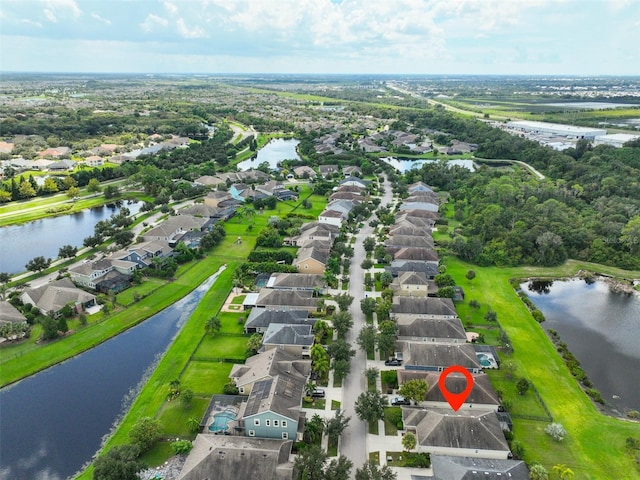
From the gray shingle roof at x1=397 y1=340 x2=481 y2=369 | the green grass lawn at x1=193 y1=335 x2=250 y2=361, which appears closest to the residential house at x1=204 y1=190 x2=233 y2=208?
the green grass lawn at x1=193 y1=335 x2=250 y2=361

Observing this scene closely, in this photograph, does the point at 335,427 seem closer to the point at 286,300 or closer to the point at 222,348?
the point at 222,348

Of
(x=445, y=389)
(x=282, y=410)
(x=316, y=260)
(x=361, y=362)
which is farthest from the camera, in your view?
(x=316, y=260)

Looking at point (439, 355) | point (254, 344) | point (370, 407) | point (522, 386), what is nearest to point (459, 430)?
point (370, 407)

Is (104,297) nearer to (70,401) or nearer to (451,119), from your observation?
(70,401)

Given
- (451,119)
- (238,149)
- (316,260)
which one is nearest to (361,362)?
(316,260)

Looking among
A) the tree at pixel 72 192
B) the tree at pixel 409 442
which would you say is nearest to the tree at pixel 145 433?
the tree at pixel 409 442

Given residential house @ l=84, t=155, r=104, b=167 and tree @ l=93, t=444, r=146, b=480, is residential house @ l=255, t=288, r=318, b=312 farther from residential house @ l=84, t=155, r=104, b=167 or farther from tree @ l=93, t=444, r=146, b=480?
residential house @ l=84, t=155, r=104, b=167
